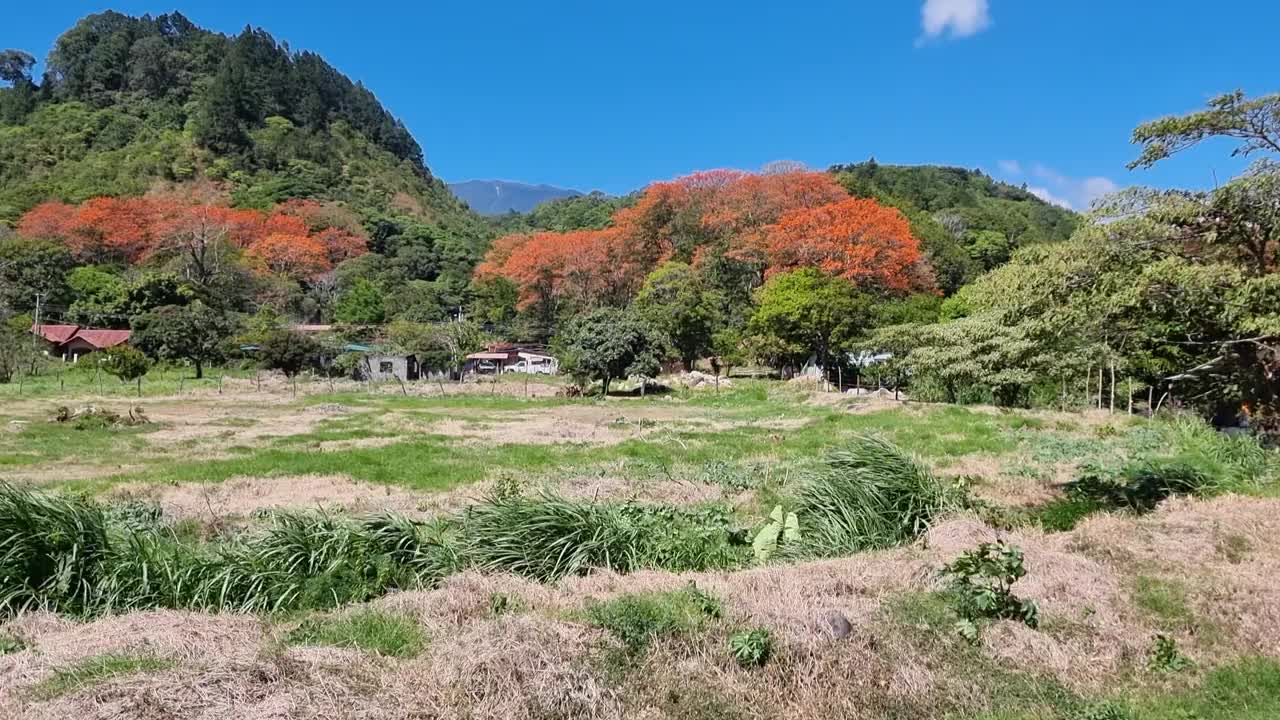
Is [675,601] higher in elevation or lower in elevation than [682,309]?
lower

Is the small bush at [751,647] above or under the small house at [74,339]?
under

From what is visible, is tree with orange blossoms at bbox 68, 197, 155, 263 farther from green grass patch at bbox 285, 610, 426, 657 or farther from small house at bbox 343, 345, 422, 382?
green grass patch at bbox 285, 610, 426, 657

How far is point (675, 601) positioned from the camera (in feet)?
17.3

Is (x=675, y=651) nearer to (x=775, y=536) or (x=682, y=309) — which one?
(x=775, y=536)

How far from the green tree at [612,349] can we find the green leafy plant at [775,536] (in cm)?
3136

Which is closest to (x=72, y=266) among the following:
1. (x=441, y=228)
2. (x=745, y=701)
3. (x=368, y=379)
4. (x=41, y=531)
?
(x=368, y=379)

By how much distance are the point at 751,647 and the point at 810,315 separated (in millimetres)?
35694

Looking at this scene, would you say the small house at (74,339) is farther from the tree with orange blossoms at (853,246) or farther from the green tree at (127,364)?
the tree with orange blossoms at (853,246)

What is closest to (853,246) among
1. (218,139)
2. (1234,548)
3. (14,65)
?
(1234,548)

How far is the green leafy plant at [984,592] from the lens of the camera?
5.24 m

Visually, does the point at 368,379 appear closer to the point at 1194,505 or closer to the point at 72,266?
the point at 72,266

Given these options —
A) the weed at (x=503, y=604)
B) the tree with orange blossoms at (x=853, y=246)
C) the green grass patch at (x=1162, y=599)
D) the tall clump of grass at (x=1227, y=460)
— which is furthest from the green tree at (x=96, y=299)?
the green grass patch at (x=1162, y=599)

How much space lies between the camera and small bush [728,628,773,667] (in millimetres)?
4660

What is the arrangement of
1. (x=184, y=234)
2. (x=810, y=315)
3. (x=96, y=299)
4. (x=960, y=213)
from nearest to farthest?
(x=810, y=315) → (x=96, y=299) → (x=184, y=234) → (x=960, y=213)
